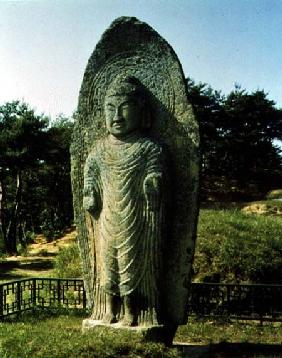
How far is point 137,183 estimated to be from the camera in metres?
6.21

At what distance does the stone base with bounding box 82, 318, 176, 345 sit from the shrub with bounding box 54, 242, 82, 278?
5.91m

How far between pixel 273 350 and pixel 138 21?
15.3 feet

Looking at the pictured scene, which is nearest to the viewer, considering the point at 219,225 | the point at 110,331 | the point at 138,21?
the point at 110,331

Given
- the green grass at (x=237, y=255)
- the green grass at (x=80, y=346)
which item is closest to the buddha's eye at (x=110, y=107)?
the green grass at (x=80, y=346)

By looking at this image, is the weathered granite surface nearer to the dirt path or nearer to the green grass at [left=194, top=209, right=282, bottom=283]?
the green grass at [left=194, top=209, right=282, bottom=283]

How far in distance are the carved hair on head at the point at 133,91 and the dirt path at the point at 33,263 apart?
10727 mm

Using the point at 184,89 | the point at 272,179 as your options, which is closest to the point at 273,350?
the point at 184,89

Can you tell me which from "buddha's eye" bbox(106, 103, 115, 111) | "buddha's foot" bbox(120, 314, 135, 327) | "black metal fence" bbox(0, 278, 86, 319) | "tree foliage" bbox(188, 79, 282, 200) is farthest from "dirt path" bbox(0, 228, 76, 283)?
"buddha's eye" bbox(106, 103, 115, 111)

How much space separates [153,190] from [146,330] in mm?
1604

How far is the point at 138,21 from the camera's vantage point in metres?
6.63

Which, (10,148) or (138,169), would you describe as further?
(10,148)

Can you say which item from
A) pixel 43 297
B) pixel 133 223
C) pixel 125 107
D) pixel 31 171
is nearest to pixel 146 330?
pixel 133 223

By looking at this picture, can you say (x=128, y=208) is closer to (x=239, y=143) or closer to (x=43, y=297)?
(x=43, y=297)

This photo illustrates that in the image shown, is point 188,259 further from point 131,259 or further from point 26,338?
point 26,338
